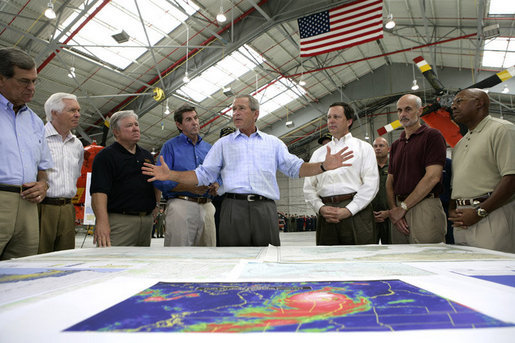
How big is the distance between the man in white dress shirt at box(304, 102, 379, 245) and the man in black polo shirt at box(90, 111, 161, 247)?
1.28 m

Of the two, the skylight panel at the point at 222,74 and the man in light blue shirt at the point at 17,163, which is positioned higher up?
the skylight panel at the point at 222,74

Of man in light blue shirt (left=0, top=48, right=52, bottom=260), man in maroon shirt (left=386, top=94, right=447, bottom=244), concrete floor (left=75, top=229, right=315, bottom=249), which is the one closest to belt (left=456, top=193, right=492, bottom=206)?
man in maroon shirt (left=386, top=94, right=447, bottom=244)

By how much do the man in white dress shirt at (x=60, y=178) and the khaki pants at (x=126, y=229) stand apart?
0.34m

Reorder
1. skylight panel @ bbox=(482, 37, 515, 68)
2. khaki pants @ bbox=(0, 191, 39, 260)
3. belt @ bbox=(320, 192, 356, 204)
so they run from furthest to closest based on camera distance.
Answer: skylight panel @ bbox=(482, 37, 515, 68)
belt @ bbox=(320, 192, 356, 204)
khaki pants @ bbox=(0, 191, 39, 260)

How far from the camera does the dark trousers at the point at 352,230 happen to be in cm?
229

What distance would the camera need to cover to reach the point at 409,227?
229cm

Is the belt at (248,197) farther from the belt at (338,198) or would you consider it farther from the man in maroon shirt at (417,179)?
the man in maroon shirt at (417,179)

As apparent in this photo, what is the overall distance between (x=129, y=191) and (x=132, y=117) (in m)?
0.59

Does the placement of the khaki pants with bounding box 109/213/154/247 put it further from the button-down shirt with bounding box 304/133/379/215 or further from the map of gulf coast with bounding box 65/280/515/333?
the map of gulf coast with bounding box 65/280/515/333

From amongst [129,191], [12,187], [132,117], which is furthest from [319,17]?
[12,187]

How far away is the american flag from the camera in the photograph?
608 centimetres

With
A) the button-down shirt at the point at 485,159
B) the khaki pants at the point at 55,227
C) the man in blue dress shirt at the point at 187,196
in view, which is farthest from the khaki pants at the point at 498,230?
the khaki pants at the point at 55,227

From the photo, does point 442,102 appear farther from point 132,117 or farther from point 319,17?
point 132,117

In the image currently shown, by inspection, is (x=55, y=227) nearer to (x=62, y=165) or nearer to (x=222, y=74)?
(x=62, y=165)
